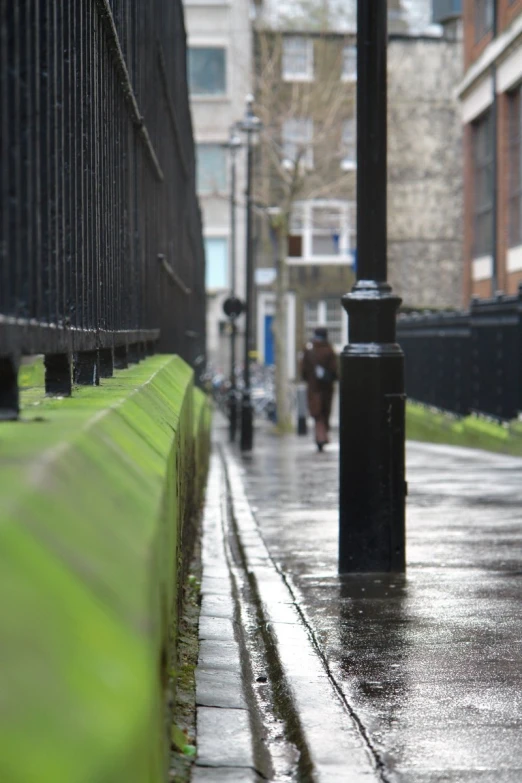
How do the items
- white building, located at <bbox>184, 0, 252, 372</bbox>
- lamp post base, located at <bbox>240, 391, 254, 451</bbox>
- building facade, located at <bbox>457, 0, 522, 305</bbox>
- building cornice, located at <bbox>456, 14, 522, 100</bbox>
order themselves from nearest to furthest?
lamp post base, located at <bbox>240, 391, 254, 451</bbox>
building cornice, located at <bbox>456, 14, 522, 100</bbox>
building facade, located at <bbox>457, 0, 522, 305</bbox>
white building, located at <bbox>184, 0, 252, 372</bbox>

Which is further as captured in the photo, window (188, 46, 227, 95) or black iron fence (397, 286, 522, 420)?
window (188, 46, 227, 95)

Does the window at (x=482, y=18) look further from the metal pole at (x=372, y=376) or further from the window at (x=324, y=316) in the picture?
the metal pole at (x=372, y=376)

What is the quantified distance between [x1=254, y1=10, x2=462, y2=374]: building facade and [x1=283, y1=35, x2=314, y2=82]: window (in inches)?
2.5

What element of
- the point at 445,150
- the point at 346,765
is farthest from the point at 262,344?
the point at 346,765

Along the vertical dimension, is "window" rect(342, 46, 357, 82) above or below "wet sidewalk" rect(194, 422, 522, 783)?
above

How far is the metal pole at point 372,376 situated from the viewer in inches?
307

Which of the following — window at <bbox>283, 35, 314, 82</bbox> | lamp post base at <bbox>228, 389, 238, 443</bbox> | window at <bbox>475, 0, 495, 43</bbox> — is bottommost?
lamp post base at <bbox>228, 389, 238, 443</bbox>

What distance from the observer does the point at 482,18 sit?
32.7 metres

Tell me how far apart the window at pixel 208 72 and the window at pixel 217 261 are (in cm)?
552

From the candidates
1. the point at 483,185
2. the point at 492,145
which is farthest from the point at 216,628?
the point at 483,185

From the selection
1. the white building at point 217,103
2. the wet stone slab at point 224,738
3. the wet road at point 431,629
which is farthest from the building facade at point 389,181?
the wet stone slab at point 224,738

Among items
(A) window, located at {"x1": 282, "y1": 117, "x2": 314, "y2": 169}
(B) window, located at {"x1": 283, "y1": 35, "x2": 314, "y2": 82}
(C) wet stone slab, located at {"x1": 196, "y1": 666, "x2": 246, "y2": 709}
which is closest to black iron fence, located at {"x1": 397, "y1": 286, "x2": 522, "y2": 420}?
(A) window, located at {"x1": 282, "y1": 117, "x2": 314, "y2": 169}

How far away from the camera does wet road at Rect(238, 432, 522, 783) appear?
4.31 meters

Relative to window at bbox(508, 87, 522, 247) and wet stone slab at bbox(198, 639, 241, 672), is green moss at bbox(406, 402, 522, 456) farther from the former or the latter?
wet stone slab at bbox(198, 639, 241, 672)
